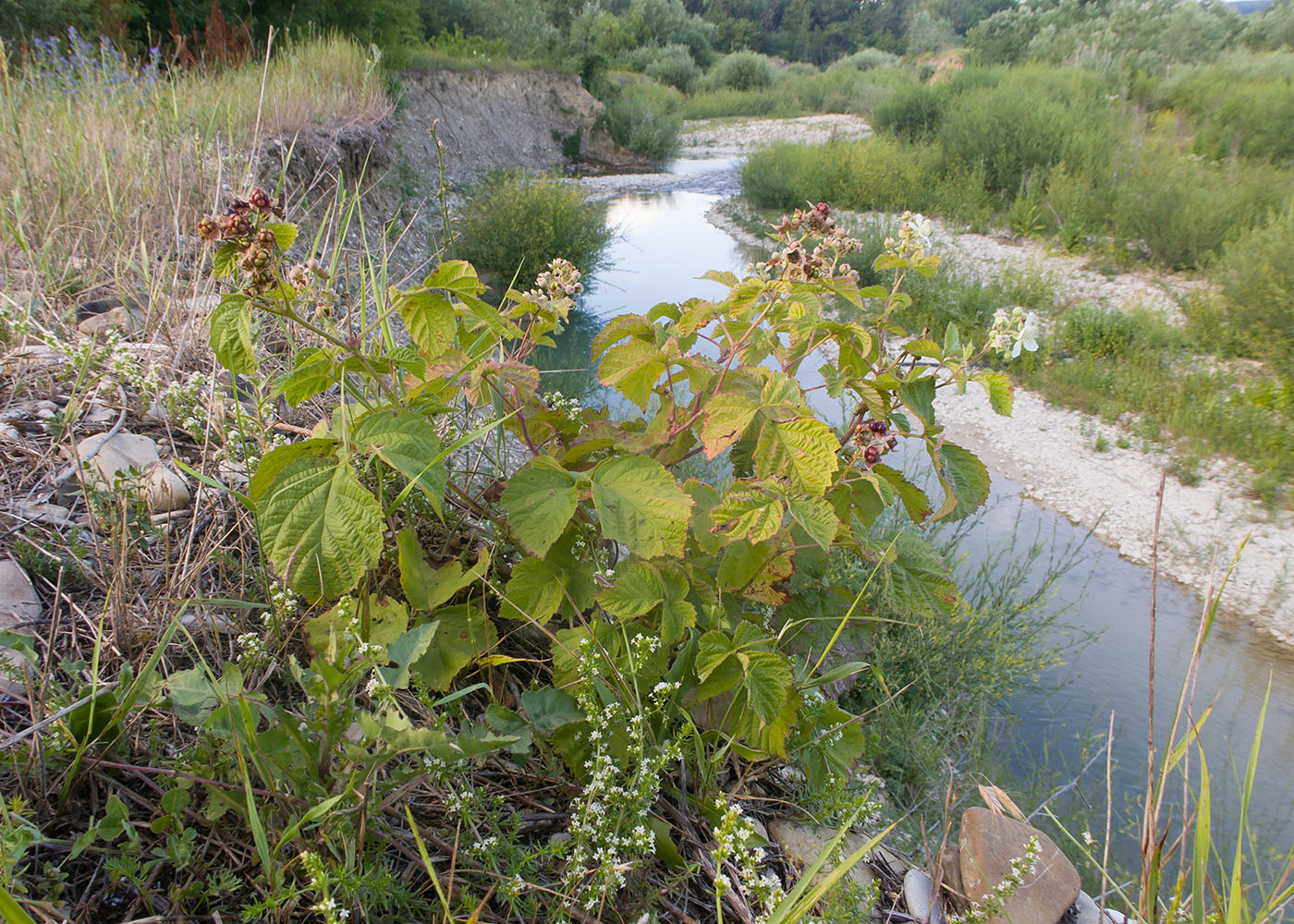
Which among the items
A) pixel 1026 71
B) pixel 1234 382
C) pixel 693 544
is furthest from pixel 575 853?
pixel 1026 71

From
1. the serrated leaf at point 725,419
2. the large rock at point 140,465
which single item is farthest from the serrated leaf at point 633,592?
the large rock at point 140,465

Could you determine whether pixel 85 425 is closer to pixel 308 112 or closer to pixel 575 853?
pixel 575 853

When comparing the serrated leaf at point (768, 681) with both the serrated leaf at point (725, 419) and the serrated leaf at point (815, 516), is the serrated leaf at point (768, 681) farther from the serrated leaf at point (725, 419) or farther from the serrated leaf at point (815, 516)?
the serrated leaf at point (725, 419)

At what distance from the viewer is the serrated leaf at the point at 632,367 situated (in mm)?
1257

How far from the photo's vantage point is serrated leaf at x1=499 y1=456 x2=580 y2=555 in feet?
3.52

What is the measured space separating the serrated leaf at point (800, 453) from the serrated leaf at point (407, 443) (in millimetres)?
491

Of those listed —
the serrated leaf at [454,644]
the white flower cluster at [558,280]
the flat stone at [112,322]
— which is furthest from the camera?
the flat stone at [112,322]

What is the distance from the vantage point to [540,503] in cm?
111

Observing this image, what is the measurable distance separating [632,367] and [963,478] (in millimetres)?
623

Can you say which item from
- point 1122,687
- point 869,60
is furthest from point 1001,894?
point 869,60

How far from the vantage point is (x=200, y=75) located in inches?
247

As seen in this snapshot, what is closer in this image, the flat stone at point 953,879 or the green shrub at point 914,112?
the flat stone at point 953,879

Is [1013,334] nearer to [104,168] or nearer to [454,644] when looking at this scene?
[454,644]

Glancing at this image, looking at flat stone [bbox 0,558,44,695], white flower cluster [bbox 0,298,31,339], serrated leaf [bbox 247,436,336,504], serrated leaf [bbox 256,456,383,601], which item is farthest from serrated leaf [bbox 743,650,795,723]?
white flower cluster [bbox 0,298,31,339]
